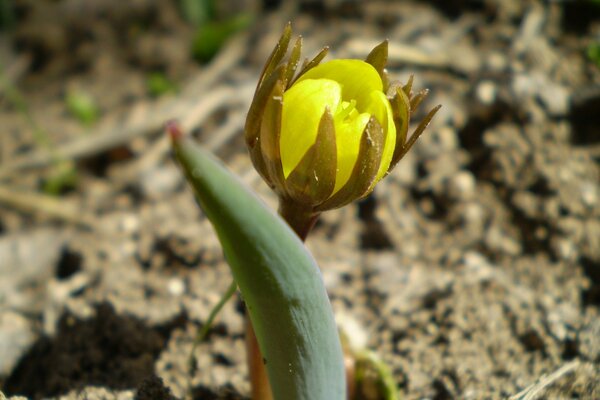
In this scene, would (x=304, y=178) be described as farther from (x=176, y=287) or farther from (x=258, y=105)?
(x=176, y=287)

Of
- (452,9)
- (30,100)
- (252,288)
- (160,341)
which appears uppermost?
(30,100)

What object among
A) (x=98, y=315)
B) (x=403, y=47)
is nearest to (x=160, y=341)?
(x=98, y=315)

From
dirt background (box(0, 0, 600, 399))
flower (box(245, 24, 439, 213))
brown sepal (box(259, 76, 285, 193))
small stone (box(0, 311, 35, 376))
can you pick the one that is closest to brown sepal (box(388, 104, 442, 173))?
flower (box(245, 24, 439, 213))

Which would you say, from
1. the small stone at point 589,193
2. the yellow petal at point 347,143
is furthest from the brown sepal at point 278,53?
the small stone at point 589,193

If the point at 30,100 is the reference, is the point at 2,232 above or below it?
below

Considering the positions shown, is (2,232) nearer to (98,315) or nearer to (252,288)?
(98,315)

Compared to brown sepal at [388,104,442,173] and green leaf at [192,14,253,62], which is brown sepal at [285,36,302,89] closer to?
brown sepal at [388,104,442,173]

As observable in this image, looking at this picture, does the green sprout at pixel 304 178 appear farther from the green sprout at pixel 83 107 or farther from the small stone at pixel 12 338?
the green sprout at pixel 83 107
